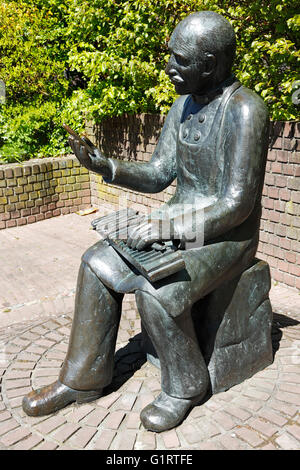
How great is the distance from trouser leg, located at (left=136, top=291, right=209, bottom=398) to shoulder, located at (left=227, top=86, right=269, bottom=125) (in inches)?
43.7

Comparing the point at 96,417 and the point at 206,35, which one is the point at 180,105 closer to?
the point at 206,35

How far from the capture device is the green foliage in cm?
547

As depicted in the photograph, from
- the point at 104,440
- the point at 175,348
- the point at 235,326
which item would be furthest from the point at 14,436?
the point at 235,326

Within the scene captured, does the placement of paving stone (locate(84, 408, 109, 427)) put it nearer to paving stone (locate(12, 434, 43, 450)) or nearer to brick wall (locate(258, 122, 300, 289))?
paving stone (locate(12, 434, 43, 450))

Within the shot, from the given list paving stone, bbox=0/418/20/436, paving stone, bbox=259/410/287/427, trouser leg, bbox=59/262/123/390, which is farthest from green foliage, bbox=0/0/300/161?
paving stone, bbox=0/418/20/436

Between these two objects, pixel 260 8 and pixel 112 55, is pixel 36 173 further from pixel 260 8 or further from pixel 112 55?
pixel 260 8

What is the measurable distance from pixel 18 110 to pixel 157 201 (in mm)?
3940

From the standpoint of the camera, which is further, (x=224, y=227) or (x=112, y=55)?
(x=112, y=55)

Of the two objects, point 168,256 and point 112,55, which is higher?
point 112,55

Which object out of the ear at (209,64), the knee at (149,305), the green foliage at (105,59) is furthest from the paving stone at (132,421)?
the green foliage at (105,59)

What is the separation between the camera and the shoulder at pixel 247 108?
2.57 m
